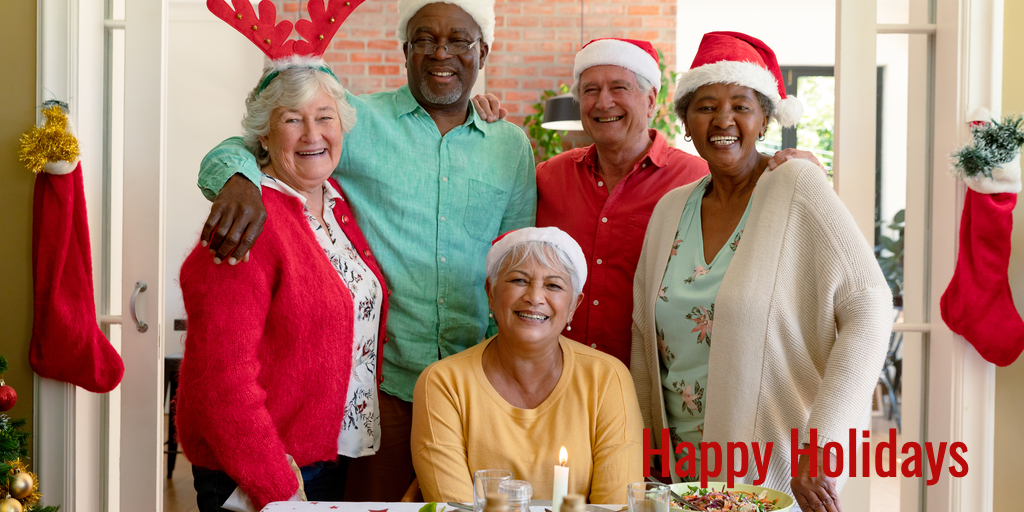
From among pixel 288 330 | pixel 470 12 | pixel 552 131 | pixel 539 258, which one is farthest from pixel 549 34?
pixel 288 330

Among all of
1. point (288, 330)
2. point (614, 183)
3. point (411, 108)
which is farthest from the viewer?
point (614, 183)

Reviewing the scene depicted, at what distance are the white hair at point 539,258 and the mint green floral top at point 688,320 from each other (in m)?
0.23

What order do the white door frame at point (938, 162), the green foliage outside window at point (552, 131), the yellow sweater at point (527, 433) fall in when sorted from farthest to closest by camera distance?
the green foliage outside window at point (552, 131), the white door frame at point (938, 162), the yellow sweater at point (527, 433)

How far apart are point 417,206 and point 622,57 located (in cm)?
74

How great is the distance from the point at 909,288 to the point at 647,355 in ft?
3.96

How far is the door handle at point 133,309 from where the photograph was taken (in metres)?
2.53

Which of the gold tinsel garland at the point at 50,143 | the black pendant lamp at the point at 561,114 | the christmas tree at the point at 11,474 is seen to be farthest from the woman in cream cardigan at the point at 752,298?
the black pendant lamp at the point at 561,114

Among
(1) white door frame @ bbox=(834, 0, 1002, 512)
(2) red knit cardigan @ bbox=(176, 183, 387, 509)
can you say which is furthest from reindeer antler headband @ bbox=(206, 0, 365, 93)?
(1) white door frame @ bbox=(834, 0, 1002, 512)

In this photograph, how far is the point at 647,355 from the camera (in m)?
1.92

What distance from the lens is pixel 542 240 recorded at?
184 cm

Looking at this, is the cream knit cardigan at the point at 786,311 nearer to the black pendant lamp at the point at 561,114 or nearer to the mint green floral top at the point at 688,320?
the mint green floral top at the point at 688,320

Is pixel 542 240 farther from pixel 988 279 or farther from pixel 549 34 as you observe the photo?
pixel 549 34

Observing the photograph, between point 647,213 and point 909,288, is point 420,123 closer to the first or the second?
point 647,213

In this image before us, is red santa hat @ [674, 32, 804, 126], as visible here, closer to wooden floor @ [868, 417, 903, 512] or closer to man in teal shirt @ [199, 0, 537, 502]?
man in teal shirt @ [199, 0, 537, 502]
